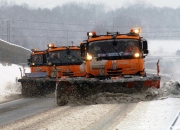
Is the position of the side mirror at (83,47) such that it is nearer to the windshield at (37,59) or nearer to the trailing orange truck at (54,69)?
the trailing orange truck at (54,69)

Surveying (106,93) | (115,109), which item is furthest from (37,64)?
(115,109)

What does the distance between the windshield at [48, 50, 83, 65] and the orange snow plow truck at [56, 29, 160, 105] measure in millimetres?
4767

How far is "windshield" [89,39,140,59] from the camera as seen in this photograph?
1437 centimetres

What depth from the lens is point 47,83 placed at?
1875 cm

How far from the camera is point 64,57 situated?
20062 mm

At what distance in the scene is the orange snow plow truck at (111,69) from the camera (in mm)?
13258

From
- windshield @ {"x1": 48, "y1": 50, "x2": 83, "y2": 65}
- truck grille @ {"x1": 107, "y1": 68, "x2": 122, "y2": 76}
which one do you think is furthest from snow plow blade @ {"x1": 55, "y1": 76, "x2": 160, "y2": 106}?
windshield @ {"x1": 48, "y1": 50, "x2": 83, "y2": 65}

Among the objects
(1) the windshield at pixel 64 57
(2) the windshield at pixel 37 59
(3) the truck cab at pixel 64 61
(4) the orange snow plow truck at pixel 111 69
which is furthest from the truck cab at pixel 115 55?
(2) the windshield at pixel 37 59

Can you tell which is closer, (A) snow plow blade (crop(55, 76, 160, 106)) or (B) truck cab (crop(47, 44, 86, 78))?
(A) snow plow blade (crop(55, 76, 160, 106))

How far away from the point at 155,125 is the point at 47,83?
1074 centimetres

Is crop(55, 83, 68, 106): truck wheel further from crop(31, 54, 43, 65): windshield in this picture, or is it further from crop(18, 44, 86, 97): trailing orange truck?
crop(31, 54, 43, 65): windshield

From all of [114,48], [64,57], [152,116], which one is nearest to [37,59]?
[64,57]

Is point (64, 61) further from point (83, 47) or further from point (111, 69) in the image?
→ point (111, 69)

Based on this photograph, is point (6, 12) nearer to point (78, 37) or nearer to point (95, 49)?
point (78, 37)
